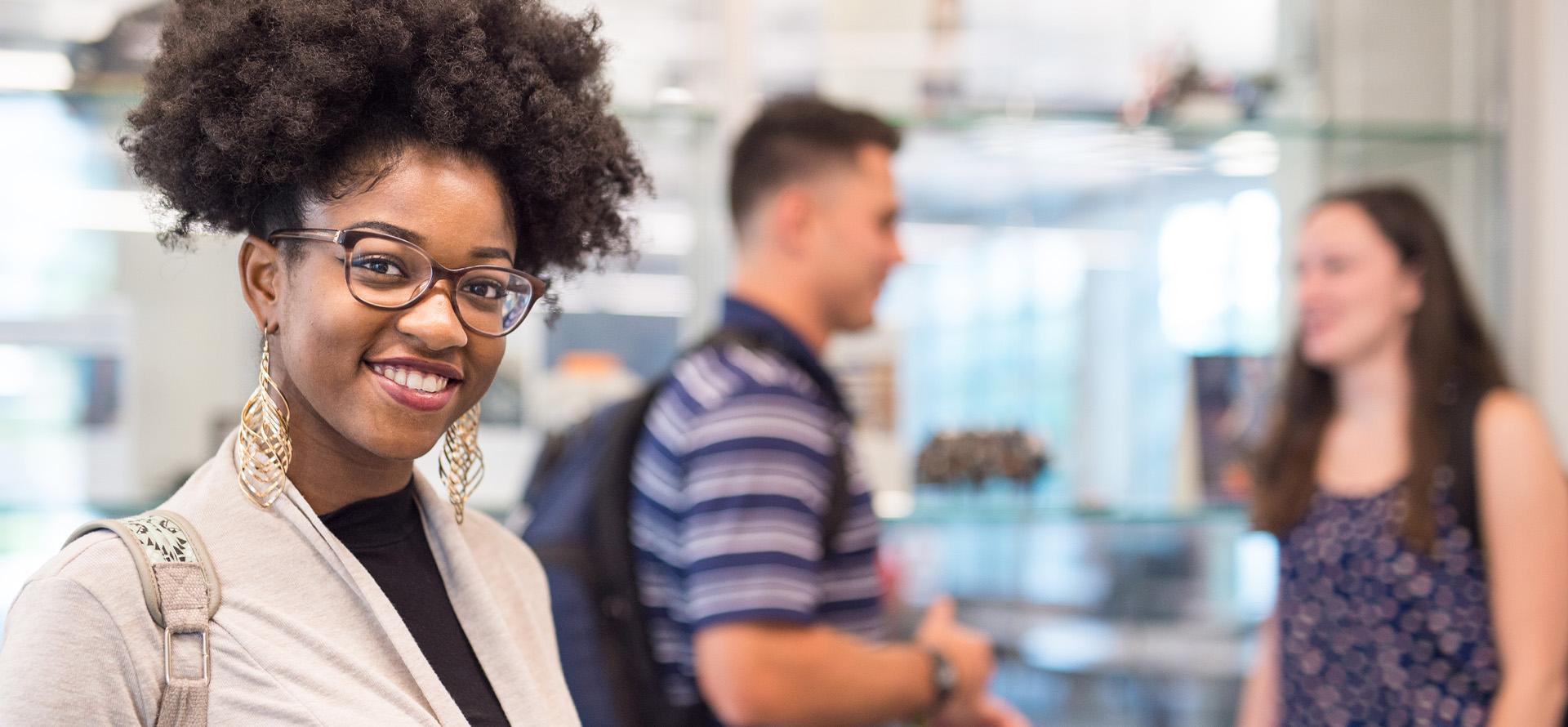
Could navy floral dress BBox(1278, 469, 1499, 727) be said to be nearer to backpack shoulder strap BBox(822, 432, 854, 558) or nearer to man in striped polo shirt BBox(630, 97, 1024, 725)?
man in striped polo shirt BBox(630, 97, 1024, 725)

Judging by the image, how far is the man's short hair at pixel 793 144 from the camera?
94.9 inches

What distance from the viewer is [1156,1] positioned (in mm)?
3150

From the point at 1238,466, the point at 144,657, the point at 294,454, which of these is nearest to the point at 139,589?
the point at 144,657

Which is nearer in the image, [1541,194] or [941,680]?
[941,680]

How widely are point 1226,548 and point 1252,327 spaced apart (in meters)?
0.52

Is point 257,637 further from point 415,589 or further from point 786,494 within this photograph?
point 786,494

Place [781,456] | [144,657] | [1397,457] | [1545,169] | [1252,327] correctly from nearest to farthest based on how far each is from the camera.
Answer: [144,657] → [781,456] → [1397,457] → [1545,169] → [1252,327]

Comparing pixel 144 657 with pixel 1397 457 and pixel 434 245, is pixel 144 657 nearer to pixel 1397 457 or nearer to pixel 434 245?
pixel 434 245

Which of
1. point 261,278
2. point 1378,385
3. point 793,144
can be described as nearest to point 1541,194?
point 1378,385

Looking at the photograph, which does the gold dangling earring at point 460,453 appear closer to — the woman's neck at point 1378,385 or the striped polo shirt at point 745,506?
the striped polo shirt at point 745,506

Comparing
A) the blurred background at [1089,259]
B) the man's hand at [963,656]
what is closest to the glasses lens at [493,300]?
the man's hand at [963,656]

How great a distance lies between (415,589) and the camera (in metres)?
1.33

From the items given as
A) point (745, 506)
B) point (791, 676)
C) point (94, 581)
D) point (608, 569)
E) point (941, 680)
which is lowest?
point (941, 680)

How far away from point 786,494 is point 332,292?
0.98 meters
